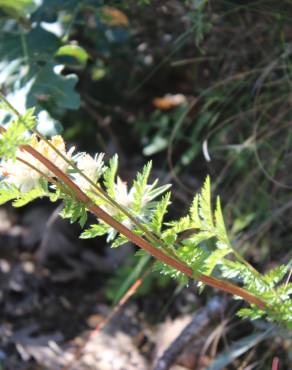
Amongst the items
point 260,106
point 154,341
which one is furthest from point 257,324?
point 260,106

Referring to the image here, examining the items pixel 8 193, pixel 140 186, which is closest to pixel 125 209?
pixel 140 186

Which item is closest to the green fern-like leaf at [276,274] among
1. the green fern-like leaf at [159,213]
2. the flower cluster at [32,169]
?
the green fern-like leaf at [159,213]

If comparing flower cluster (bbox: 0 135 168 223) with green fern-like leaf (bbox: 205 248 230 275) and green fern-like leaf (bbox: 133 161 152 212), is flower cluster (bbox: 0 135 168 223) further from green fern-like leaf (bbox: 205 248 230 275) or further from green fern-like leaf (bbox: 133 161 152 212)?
green fern-like leaf (bbox: 205 248 230 275)

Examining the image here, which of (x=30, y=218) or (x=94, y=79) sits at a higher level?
(x=94, y=79)

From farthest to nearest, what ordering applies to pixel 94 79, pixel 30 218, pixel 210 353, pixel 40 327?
pixel 30 218, pixel 94 79, pixel 40 327, pixel 210 353

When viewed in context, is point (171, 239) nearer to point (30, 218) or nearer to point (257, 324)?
point (257, 324)

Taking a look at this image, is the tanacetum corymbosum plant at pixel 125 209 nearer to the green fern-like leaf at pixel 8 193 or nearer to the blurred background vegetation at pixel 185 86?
the green fern-like leaf at pixel 8 193
